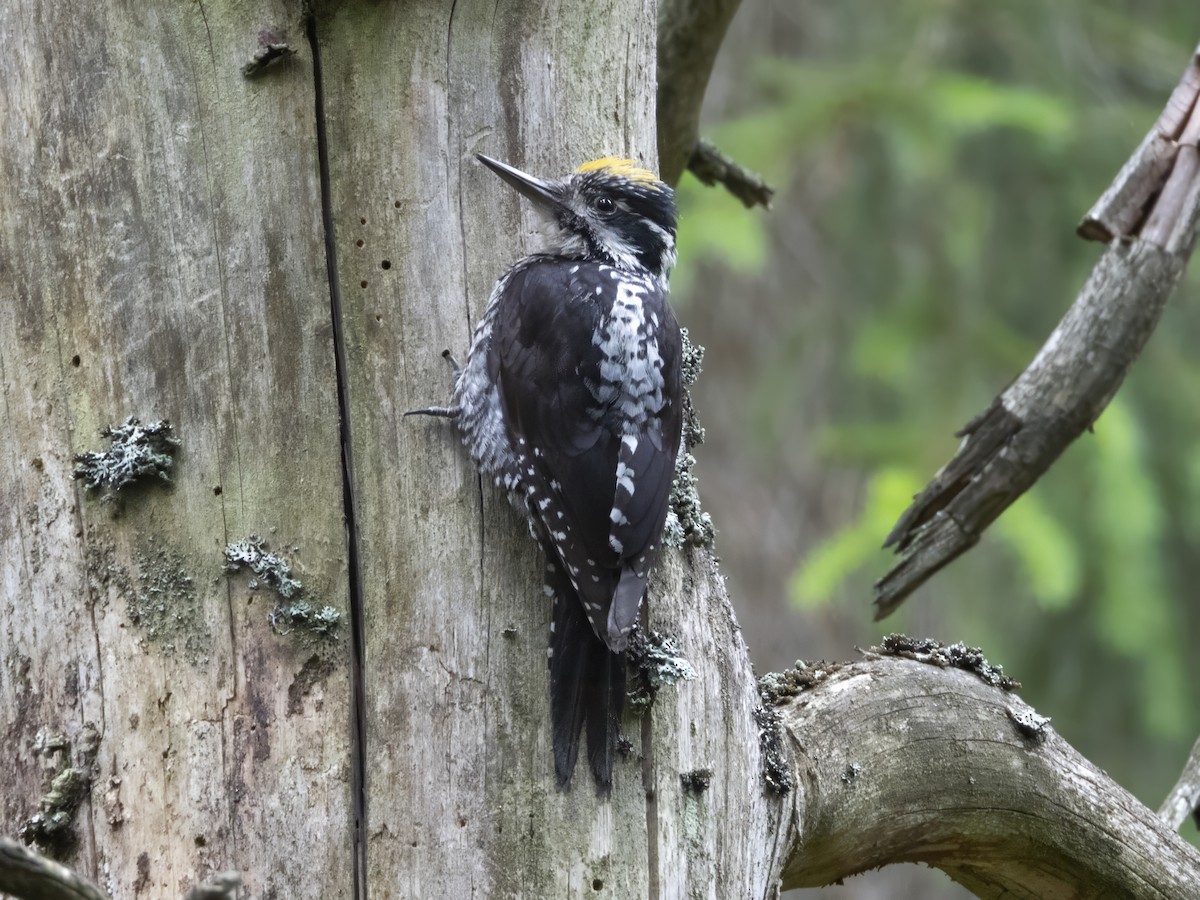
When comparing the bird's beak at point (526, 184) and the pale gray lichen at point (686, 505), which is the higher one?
the bird's beak at point (526, 184)

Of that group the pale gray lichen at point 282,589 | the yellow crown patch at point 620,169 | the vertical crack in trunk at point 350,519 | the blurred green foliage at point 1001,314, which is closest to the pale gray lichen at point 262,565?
the pale gray lichen at point 282,589

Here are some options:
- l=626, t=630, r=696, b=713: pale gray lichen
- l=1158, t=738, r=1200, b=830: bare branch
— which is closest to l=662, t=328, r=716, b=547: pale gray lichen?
→ l=626, t=630, r=696, b=713: pale gray lichen

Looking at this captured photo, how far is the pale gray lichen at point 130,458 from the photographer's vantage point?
2418 mm

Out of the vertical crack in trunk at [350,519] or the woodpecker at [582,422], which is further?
the woodpecker at [582,422]

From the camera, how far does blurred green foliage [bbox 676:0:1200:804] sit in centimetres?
550

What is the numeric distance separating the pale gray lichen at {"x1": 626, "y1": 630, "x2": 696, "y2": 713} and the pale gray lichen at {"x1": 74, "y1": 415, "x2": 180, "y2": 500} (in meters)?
0.93

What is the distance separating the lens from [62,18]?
2.60m

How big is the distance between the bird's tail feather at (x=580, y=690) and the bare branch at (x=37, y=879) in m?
0.90

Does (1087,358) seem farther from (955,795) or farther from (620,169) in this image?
(620,169)

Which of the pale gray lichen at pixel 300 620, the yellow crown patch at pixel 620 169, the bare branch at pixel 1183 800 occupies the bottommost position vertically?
the bare branch at pixel 1183 800

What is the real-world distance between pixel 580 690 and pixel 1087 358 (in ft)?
6.22

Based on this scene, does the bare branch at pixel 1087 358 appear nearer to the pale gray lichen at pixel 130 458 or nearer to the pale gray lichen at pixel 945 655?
the pale gray lichen at pixel 945 655

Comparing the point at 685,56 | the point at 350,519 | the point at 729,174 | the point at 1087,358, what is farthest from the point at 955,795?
the point at 685,56

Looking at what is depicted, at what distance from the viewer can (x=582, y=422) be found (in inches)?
107
